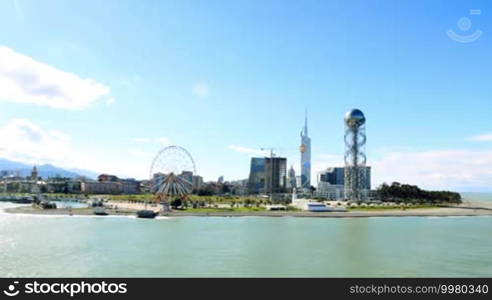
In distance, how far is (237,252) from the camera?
118ft

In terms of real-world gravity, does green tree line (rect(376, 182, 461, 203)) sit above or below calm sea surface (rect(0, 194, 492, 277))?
above

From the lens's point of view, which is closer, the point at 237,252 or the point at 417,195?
the point at 237,252

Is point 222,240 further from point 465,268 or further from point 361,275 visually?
point 465,268

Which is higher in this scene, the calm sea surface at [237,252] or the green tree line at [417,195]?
the green tree line at [417,195]

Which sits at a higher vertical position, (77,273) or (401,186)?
(401,186)

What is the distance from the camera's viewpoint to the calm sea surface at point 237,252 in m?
28.7

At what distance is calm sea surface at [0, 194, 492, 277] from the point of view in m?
28.7

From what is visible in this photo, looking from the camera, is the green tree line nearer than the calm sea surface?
No

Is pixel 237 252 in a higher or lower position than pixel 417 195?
lower

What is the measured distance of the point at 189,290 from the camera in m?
22.8

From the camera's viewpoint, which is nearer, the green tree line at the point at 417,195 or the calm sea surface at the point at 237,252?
the calm sea surface at the point at 237,252

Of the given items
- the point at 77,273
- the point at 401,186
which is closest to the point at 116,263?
the point at 77,273

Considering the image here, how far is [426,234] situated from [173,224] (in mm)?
Answer: 34264

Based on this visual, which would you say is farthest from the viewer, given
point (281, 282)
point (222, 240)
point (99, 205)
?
point (99, 205)
